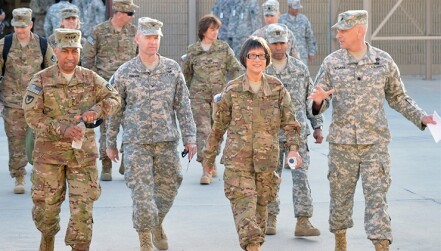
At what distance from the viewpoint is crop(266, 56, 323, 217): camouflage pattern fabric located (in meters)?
9.70

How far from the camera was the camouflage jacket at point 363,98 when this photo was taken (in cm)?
848

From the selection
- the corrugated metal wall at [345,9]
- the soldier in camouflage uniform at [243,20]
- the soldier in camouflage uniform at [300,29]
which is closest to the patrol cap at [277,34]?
the soldier in camouflage uniform at [300,29]

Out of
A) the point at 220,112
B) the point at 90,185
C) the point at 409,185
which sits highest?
the point at 220,112

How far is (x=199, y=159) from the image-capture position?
13219 mm

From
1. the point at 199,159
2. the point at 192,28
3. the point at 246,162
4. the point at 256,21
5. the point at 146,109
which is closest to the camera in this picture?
the point at 246,162

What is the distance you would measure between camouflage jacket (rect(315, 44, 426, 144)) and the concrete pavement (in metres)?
1.18

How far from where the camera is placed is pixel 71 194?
8.23m

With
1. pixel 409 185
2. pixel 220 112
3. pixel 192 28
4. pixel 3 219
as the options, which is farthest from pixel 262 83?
pixel 192 28

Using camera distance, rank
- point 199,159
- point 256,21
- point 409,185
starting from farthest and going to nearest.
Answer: point 256,21, point 199,159, point 409,185

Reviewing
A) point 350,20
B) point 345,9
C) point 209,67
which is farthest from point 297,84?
point 345,9

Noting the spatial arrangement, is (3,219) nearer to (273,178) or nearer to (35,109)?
(35,109)

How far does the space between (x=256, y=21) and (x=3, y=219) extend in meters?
11.1

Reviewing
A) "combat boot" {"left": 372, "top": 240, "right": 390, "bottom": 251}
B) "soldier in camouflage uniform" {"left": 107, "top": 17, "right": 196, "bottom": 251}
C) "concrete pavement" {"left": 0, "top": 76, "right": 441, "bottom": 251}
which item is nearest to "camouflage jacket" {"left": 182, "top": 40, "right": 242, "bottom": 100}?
"concrete pavement" {"left": 0, "top": 76, "right": 441, "bottom": 251}

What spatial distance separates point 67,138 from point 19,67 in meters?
3.99
